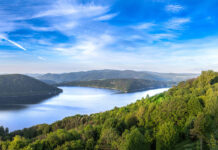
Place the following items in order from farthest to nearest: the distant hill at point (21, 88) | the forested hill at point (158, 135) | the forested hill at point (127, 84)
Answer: the forested hill at point (127, 84) < the distant hill at point (21, 88) < the forested hill at point (158, 135)

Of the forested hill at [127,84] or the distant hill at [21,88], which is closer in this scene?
the distant hill at [21,88]

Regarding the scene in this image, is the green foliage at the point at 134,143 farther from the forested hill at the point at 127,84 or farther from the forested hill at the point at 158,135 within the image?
the forested hill at the point at 127,84

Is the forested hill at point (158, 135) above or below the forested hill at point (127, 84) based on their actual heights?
above

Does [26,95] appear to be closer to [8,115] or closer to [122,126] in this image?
[8,115]

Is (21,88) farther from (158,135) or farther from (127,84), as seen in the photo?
(158,135)

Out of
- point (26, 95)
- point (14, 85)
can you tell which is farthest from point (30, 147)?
point (14, 85)

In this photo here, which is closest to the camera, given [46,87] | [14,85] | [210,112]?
[210,112]

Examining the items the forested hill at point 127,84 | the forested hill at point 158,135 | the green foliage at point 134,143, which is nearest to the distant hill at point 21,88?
the forested hill at point 127,84

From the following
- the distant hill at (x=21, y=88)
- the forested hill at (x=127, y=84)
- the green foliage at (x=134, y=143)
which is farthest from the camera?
the forested hill at (x=127, y=84)

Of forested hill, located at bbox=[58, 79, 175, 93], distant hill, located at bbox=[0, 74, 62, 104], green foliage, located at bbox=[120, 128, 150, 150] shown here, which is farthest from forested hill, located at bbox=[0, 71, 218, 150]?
forested hill, located at bbox=[58, 79, 175, 93]

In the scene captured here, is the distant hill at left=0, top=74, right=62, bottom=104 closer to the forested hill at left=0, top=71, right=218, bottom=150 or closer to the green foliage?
the forested hill at left=0, top=71, right=218, bottom=150

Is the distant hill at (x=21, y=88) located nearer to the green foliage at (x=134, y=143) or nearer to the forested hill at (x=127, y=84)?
the forested hill at (x=127, y=84)
